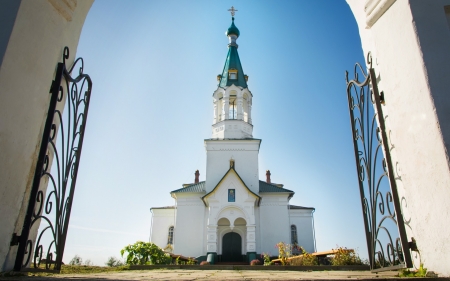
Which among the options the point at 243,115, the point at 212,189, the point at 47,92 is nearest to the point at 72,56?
the point at 47,92

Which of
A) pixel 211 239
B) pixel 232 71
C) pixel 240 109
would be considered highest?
pixel 232 71

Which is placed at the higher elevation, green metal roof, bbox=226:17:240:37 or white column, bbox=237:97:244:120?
green metal roof, bbox=226:17:240:37

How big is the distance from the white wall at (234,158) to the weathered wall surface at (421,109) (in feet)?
61.9

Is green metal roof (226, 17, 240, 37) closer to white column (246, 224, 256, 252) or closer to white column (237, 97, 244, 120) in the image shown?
white column (237, 97, 244, 120)

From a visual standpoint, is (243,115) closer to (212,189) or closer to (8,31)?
(212,189)

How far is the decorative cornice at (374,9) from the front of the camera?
3311 mm

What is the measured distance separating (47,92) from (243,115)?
68.8 feet

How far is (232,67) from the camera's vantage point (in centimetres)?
2631

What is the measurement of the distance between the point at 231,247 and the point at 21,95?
18.9 meters

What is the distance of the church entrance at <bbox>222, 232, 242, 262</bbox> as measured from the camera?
1994cm

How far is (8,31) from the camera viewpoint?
2752mm

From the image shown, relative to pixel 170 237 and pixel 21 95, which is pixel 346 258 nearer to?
pixel 21 95

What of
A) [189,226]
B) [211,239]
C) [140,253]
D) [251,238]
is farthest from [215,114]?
[140,253]

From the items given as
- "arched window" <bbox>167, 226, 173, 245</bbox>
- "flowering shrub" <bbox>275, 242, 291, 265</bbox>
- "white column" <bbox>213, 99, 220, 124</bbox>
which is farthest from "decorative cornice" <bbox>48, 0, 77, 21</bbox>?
"arched window" <bbox>167, 226, 173, 245</bbox>
